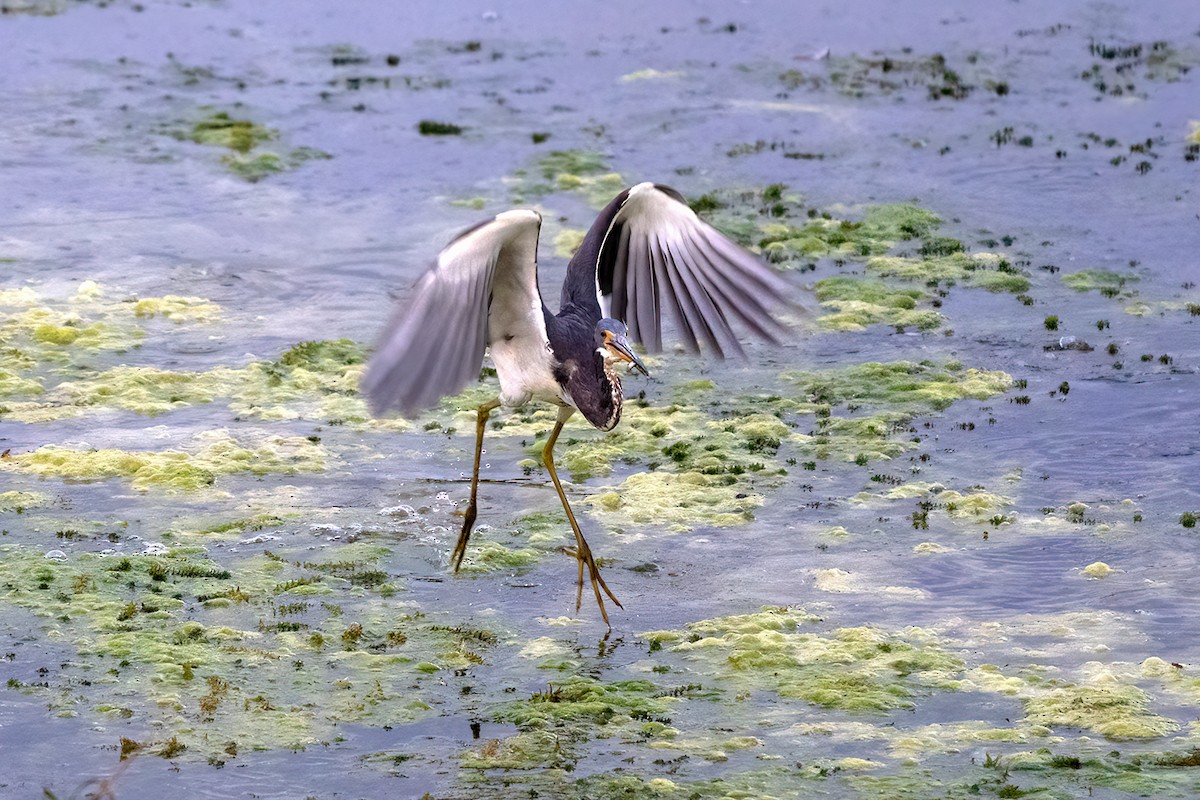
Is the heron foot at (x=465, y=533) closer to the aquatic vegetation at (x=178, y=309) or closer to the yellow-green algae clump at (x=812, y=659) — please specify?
the yellow-green algae clump at (x=812, y=659)

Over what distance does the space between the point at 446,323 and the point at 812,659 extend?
6.83ft

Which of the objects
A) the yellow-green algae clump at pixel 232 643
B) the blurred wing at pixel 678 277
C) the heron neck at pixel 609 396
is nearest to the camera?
the yellow-green algae clump at pixel 232 643

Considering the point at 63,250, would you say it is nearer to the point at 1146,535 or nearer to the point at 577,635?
the point at 577,635

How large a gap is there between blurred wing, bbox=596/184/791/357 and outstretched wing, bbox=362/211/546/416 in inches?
41.8

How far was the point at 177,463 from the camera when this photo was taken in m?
8.75

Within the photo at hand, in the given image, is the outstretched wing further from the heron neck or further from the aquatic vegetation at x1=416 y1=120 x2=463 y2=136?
the aquatic vegetation at x1=416 y1=120 x2=463 y2=136

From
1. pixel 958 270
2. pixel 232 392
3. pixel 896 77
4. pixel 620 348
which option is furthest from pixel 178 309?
pixel 896 77

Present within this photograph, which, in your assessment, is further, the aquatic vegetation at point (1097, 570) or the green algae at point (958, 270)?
the green algae at point (958, 270)

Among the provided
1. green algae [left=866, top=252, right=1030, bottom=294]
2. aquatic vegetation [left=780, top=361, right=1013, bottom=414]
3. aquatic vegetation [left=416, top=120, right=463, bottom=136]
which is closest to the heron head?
aquatic vegetation [left=780, top=361, right=1013, bottom=414]

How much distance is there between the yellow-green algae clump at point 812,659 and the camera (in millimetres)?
6648

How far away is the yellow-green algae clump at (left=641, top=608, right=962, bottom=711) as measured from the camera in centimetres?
665

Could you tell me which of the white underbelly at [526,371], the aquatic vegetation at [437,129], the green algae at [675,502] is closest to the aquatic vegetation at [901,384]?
the green algae at [675,502]

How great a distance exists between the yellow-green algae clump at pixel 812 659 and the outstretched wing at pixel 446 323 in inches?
61.9

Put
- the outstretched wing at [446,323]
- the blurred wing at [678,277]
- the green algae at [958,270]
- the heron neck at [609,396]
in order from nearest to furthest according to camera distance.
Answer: the outstretched wing at [446,323] < the heron neck at [609,396] < the blurred wing at [678,277] < the green algae at [958,270]
